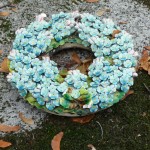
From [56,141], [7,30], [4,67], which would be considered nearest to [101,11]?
[7,30]

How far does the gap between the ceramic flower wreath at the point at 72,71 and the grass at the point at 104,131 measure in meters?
0.13

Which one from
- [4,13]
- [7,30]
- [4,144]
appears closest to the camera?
[4,144]

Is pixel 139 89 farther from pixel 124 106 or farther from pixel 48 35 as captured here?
pixel 48 35

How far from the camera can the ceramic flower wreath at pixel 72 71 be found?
251 centimetres

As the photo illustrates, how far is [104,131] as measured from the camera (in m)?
2.61

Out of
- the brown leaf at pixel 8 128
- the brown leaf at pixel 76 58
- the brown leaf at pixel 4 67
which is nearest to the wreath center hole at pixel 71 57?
the brown leaf at pixel 76 58

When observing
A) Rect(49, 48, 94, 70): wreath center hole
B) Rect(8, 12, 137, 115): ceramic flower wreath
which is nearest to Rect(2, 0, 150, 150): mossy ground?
Rect(8, 12, 137, 115): ceramic flower wreath

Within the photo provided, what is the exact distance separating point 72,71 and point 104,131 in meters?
0.41

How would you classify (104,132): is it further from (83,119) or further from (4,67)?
(4,67)

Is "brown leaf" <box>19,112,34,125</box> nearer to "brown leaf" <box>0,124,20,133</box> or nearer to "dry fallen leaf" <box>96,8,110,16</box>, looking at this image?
"brown leaf" <box>0,124,20,133</box>

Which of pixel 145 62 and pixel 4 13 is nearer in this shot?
pixel 145 62

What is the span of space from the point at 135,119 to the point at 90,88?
1.21 feet

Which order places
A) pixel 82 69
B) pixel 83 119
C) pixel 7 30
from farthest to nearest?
pixel 7 30
pixel 82 69
pixel 83 119

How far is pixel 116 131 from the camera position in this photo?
2.61 meters
